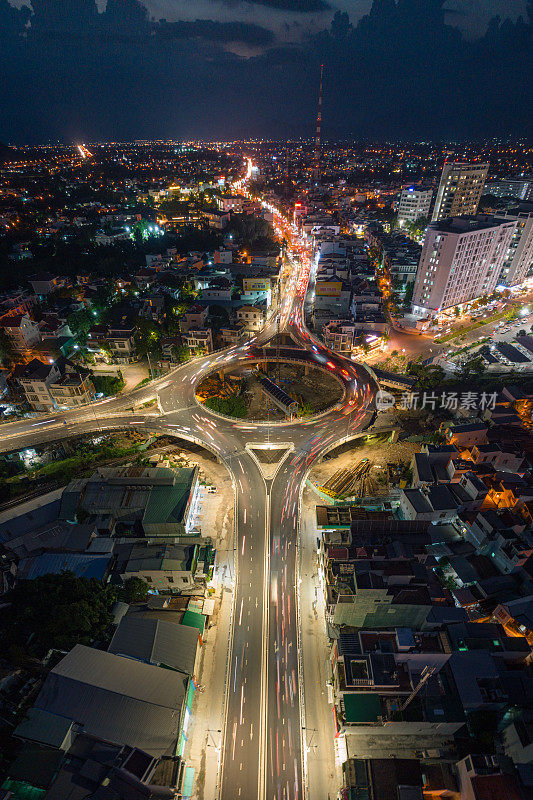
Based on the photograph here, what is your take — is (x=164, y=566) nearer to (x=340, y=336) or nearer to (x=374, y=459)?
(x=374, y=459)

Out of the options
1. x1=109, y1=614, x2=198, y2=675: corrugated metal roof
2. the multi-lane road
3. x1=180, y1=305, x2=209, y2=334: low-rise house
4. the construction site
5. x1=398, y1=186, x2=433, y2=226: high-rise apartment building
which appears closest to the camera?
the multi-lane road

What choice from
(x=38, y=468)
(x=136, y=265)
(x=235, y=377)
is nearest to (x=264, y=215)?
(x=136, y=265)

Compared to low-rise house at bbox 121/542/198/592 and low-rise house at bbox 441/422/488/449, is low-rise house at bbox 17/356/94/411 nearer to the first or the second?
low-rise house at bbox 121/542/198/592

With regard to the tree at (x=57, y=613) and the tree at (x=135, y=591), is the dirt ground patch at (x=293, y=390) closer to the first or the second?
the tree at (x=135, y=591)

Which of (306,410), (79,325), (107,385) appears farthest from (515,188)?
(107,385)

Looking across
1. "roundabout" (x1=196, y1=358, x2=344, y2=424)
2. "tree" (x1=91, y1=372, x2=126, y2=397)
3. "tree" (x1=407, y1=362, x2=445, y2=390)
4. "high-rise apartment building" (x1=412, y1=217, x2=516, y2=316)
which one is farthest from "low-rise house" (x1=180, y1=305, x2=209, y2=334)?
"high-rise apartment building" (x1=412, y1=217, x2=516, y2=316)

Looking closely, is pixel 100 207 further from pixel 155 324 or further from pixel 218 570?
pixel 218 570

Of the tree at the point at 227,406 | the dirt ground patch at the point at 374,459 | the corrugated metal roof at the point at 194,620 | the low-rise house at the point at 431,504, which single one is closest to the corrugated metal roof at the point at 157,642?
the corrugated metal roof at the point at 194,620

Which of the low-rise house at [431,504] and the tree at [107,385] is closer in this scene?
the low-rise house at [431,504]
